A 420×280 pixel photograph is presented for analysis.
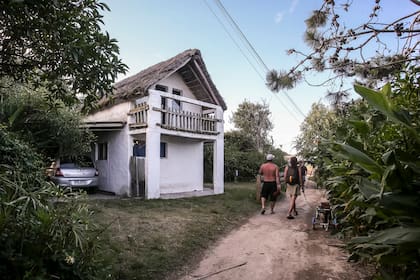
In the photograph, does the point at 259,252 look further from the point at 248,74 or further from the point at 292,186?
the point at 248,74

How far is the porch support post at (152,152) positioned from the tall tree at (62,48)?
6788mm

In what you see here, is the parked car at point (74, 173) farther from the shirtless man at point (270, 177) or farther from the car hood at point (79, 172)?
the shirtless man at point (270, 177)

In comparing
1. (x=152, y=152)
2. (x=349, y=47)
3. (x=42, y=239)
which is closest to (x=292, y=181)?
(x=349, y=47)

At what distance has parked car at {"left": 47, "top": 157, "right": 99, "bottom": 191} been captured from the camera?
33.4 ft

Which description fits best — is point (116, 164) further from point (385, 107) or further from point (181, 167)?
point (385, 107)

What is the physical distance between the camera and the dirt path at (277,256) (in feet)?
14.0

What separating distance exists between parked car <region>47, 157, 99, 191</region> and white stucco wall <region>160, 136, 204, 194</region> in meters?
3.07

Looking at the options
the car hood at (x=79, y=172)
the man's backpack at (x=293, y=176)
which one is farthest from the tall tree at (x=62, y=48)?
the car hood at (x=79, y=172)

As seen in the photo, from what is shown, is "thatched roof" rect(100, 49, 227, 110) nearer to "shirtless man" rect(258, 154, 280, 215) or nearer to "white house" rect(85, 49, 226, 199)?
"white house" rect(85, 49, 226, 199)

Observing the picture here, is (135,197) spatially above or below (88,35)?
below

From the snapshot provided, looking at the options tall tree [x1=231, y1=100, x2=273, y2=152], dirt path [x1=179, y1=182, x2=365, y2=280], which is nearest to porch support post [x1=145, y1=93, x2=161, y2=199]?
dirt path [x1=179, y1=182, x2=365, y2=280]

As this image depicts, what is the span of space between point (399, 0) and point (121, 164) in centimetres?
1059

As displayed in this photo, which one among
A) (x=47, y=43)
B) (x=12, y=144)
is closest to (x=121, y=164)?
(x=12, y=144)

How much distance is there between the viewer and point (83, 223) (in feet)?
10.2
